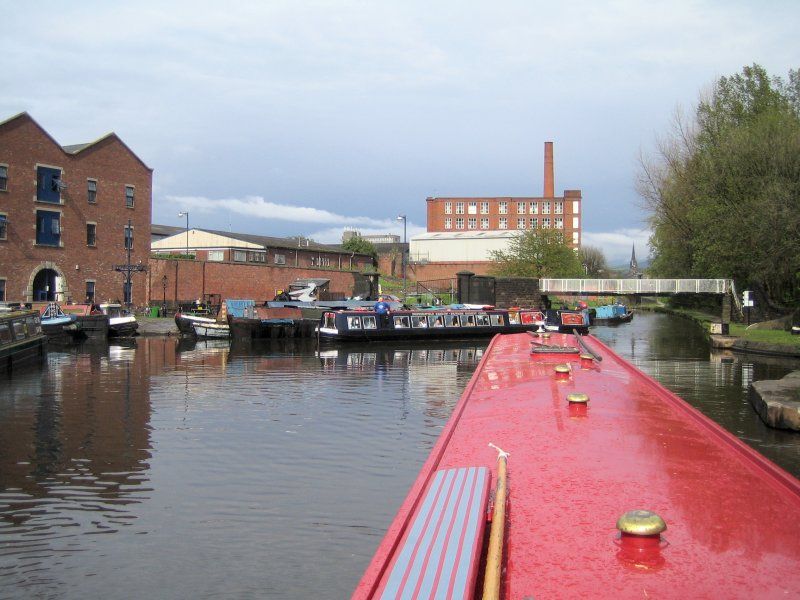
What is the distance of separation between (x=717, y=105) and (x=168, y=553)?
41.3m

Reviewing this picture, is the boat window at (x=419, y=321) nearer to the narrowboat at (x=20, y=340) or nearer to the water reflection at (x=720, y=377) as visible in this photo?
the water reflection at (x=720, y=377)

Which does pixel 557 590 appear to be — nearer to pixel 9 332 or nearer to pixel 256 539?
pixel 256 539

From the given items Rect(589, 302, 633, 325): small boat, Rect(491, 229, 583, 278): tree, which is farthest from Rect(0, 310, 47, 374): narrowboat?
Rect(491, 229, 583, 278): tree

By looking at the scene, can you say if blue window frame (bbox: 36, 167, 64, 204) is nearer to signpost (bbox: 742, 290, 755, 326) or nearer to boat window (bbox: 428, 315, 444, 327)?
boat window (bbox: 428, 315, 444, 327)

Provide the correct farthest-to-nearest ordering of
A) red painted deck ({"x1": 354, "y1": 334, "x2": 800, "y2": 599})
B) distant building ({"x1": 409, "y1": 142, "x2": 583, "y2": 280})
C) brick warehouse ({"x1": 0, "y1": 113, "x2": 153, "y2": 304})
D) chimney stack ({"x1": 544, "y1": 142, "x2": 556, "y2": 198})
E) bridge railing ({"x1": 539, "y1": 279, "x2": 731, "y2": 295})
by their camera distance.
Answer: distant building ({"x1": 409, "y1": 142, "x2": 583, "y2": 280})
chimney stack ({"x1": 544, "y1": 142, "x2": 556, "y2": 198})
bridge railing ({"x1": 539, "y1": 279, "x2": 731, "y2": 295})
brick warehouse ({"x1": 0, "y1": 113, "x2": 153, "y2": 304})
red painted deck ({"x1": 354, "y1": 334, "x2": 800, "y2": 599})

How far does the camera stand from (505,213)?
328 feet

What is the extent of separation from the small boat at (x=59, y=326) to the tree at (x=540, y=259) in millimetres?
36090

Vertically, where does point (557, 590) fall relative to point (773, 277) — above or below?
below

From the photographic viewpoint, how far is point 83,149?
42.0m

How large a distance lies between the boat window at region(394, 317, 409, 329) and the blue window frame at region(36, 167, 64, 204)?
20.9 metres

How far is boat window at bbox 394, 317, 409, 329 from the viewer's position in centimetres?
3190

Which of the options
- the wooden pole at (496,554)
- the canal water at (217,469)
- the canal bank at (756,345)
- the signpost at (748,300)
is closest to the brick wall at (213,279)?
the canal water at (217,469)

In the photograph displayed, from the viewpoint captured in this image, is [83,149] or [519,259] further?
[519,259]

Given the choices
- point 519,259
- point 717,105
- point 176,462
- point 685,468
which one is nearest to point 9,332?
point 176,462
